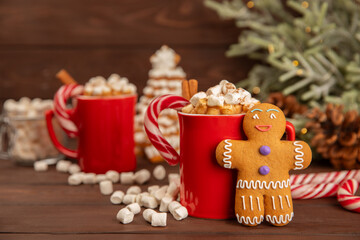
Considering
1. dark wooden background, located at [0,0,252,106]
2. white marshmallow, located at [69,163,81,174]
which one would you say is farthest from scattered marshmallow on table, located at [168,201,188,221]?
dark wooden background, located at [0,0,252,106]

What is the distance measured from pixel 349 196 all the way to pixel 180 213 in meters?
0.36

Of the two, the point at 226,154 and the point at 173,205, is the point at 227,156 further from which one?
the point at 173,205

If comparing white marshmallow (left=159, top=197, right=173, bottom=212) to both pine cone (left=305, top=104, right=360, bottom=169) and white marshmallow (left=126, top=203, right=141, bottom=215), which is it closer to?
white marshmallow (left=126, top=203, right=141, bottom=215)

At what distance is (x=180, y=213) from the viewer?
77cm

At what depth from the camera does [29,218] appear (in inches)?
31.1

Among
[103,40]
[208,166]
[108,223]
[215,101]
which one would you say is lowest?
[108,223]

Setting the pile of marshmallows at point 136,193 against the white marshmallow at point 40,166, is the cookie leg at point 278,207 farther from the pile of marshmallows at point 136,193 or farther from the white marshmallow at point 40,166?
the white marshmallow at point 40,166

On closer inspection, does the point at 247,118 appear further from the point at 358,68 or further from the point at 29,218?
the point at 358,68

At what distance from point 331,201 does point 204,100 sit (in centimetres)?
38


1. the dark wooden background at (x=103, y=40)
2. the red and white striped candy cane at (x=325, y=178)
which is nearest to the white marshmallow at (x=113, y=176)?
the red and white striped candy cane at (x=325, y=178)

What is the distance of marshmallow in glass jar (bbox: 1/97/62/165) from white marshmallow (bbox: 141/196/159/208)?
1.69 feet

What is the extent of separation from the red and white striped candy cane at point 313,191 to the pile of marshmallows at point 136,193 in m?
0.26

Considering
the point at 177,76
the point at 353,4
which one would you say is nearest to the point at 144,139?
the point at 177,76

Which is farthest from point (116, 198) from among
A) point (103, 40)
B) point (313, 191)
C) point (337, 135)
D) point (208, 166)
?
point (103, 40)
